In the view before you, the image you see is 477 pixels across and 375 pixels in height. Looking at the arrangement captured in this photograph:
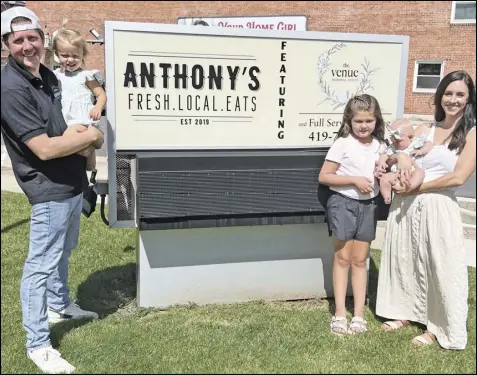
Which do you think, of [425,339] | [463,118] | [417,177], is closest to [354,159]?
[417,177]

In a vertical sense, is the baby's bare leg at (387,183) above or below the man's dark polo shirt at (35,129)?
below

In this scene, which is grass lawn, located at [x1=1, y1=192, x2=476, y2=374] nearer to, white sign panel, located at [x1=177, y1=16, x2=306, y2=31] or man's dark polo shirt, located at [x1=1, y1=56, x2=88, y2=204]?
man's dark polo shirt, located at [x1=1, y1=56, x2=88, y2=204]

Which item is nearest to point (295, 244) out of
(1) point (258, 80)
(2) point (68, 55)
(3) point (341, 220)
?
(3) point (341, 220)

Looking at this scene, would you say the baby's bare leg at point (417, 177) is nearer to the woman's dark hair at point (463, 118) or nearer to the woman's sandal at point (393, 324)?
the woman's dark hair at point (463, 118)

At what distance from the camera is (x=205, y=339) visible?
10.0ft

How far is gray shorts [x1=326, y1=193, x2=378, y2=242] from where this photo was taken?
3129 mm

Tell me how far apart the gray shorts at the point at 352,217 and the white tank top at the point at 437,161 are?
0.39 m

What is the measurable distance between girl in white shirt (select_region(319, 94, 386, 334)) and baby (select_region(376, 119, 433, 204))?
0.08m

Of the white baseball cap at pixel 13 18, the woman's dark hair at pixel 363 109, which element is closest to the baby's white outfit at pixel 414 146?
the woman's dark hair at pixel 363 109

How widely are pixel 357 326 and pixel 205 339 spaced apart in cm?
98

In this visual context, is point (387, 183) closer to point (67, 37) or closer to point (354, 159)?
point (354, 159)

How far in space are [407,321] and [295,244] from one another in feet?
2.95

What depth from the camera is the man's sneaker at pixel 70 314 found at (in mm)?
3156

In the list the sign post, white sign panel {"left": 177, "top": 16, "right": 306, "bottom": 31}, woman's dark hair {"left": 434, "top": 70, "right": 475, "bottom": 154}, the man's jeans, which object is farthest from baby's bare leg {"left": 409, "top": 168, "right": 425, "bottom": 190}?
white sign panel {"left": 177, "top": 16, "right": 306, "bottom": 31}
